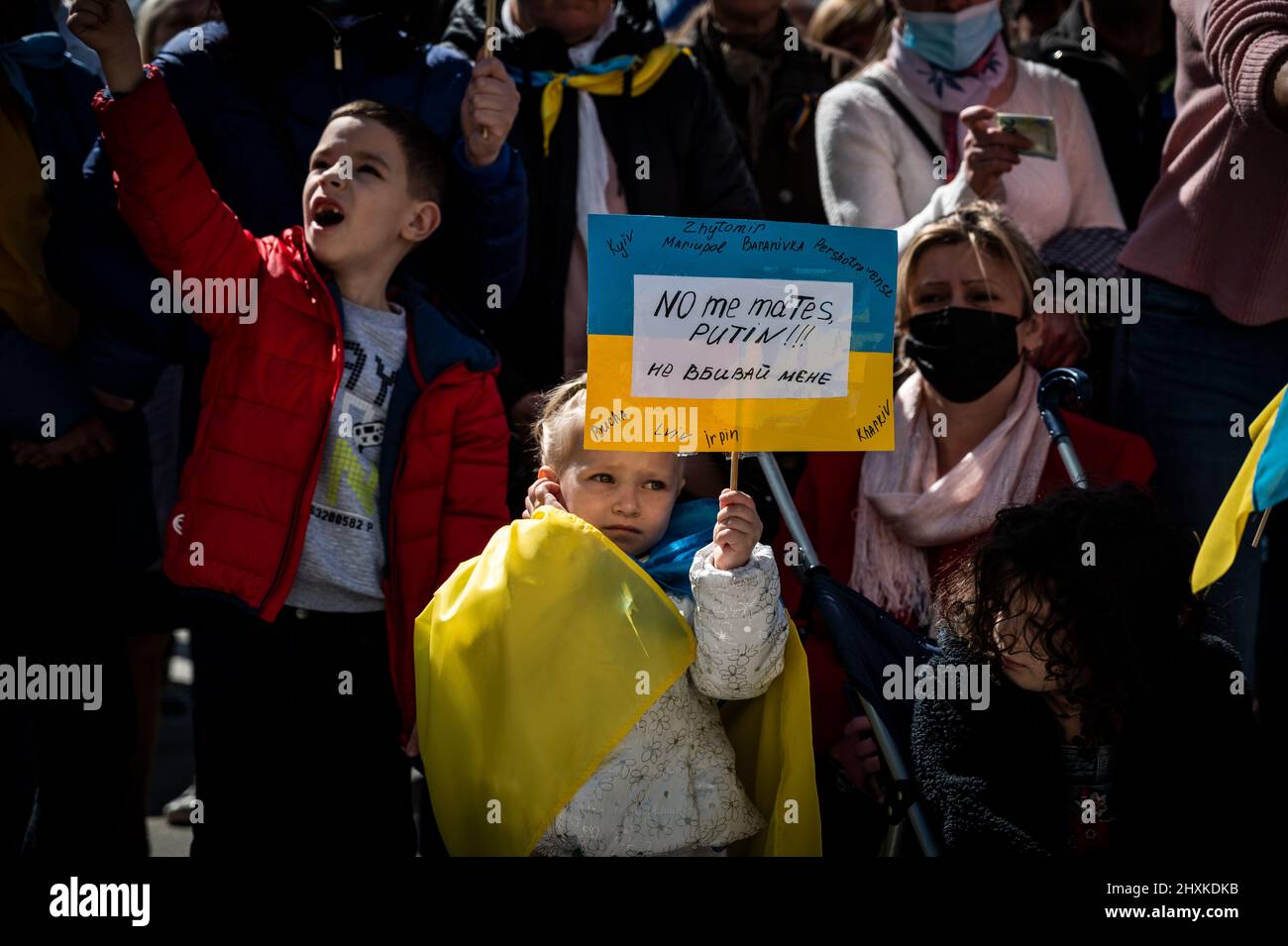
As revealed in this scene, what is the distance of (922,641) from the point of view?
11.4 feet

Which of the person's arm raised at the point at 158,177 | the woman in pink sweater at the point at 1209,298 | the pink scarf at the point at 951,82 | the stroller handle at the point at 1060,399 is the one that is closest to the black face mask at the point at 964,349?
the stroller handle at the point at 1060,399

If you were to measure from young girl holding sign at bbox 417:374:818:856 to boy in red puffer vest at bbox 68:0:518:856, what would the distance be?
0.51m

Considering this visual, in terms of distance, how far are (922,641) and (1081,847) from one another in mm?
578

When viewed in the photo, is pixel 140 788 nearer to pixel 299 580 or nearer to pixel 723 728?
pixel 299 580

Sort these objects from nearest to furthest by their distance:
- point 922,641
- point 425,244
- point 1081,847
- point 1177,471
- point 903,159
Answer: point 1081,847 → point 922,641 → point 1177,471 → point 425,244 → point 903,159

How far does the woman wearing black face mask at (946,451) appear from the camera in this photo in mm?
3830

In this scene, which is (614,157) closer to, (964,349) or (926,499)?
(964,349)

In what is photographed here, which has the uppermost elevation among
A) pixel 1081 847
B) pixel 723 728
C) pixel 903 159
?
pixel 903 159

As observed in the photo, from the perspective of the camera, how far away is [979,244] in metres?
3.95

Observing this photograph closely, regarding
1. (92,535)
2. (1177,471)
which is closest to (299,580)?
(92,535)

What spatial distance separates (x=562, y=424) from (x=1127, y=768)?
1284 mm

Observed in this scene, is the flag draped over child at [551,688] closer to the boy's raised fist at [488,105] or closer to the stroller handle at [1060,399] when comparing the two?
the stroller handle at [1060,399]

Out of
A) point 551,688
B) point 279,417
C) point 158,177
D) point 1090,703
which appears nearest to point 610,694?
point 551,688

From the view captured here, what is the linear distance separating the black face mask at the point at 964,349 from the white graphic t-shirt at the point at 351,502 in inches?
50.3
